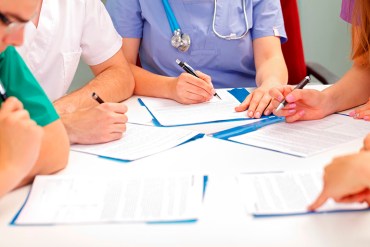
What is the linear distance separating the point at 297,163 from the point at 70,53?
28.1 inches

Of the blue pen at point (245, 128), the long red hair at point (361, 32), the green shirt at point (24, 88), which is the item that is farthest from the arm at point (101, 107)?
the long red hair at point (361, 32)

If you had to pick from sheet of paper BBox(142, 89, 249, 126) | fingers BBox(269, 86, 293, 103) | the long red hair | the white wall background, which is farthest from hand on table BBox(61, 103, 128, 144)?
the white wall background

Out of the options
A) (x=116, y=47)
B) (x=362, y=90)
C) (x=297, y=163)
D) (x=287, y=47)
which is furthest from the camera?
(x=287, y=47)

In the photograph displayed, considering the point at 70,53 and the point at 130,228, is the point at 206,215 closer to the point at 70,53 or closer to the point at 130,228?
the point at 130,228

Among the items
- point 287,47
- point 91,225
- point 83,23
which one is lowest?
point 287,47

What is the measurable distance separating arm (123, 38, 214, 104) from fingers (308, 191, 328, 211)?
63 centimetres

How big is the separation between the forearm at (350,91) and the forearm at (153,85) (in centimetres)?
41

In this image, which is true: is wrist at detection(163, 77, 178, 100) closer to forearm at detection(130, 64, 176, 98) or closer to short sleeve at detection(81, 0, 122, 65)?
forearm at detection(130, 64, 176, 98)

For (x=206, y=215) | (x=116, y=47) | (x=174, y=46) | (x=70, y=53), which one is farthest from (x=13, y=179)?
(x=174, y=46)

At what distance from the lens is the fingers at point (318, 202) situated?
700 mm

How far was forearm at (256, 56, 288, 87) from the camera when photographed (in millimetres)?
1406

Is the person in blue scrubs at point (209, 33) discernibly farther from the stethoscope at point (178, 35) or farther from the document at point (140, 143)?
the document at point (140, 143)

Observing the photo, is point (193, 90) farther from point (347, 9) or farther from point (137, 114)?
point (347, 9)

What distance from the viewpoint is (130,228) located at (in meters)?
0.69
